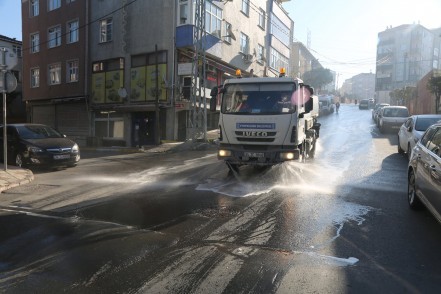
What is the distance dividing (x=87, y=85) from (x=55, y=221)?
2346cm

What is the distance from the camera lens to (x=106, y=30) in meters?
27.1

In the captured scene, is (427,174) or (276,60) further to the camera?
(276,60)

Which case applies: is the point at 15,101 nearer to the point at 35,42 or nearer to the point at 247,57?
the point at 35,42

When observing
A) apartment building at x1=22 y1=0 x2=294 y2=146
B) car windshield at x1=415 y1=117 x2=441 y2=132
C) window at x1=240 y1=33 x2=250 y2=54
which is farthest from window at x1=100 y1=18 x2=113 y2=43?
car windshield at x1=415 y1=117 x2=441 y2=132

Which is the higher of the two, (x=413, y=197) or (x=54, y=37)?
(x=54, y=37)

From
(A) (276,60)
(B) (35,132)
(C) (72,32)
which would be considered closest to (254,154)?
(B) (35,132)

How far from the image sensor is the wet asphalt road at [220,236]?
13.0ft

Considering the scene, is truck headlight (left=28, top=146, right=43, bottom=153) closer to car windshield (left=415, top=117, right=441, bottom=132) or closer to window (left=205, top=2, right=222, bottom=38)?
car windshield (left=415, top=117, right=441, bottom=132)

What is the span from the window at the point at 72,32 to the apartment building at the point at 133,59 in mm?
294

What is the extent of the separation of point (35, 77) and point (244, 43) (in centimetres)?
1783

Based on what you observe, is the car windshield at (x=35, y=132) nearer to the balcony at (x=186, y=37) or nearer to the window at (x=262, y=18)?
the balcony at (x=186, y=37)

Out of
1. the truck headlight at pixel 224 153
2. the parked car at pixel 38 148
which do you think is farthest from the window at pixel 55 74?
the truck headlight at pixel 224 153

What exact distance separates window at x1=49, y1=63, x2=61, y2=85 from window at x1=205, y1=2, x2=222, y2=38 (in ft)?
42.5

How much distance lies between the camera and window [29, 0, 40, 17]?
3263 cm
